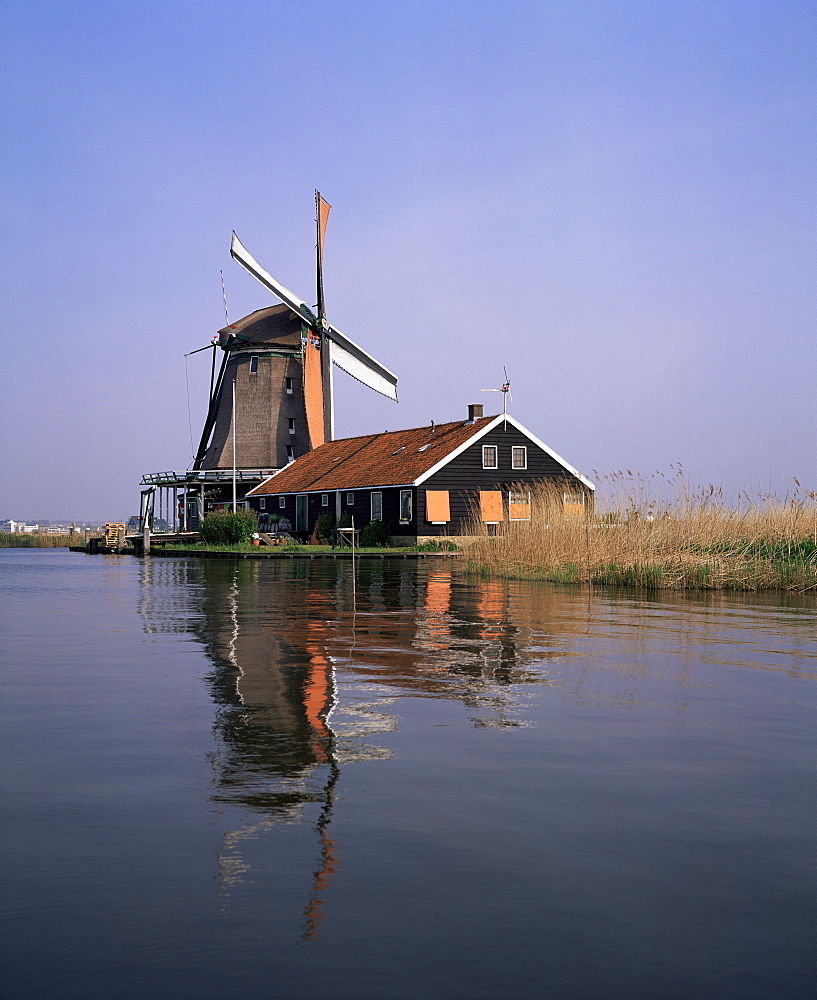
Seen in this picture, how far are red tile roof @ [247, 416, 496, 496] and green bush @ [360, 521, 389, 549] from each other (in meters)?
1.88

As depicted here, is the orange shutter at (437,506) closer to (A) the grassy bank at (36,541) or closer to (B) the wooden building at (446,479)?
(B) the wooden building at (446,479)

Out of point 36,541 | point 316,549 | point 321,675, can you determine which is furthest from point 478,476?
point 36,541

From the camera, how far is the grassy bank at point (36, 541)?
82062 mm

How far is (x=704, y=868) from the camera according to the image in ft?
14.3

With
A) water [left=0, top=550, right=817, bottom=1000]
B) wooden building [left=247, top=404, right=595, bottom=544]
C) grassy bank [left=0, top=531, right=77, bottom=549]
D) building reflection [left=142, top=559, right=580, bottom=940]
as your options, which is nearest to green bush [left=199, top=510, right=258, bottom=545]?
wooden building [left=247, top=404, right=595, bottom=544]

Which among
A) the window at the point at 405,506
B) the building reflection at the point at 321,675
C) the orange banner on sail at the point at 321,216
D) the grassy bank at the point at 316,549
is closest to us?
the building reflection at the point at 321,675

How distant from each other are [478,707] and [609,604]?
10190mm

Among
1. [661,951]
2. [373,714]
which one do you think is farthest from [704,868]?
[373,714]

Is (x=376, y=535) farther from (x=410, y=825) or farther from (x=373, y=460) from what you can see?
(x=410, y=825)

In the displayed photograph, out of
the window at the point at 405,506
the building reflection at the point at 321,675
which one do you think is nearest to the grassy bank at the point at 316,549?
the window at the point at 405,506

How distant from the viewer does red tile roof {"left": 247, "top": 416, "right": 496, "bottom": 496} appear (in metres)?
45.8

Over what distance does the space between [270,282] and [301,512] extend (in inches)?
643

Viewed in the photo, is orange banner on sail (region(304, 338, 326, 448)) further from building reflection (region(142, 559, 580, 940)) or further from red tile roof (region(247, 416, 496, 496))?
building reflection (region(142, 559, 580, 940))

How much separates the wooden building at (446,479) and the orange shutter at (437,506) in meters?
0.04
